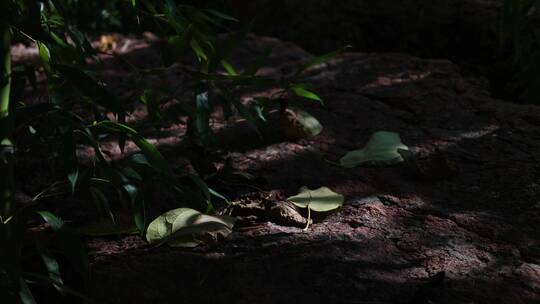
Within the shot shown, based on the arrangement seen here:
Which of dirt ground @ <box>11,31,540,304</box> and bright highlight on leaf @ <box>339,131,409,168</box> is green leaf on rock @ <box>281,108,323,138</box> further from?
bright highlight on leaf @ <box>339,131,409,168</box>

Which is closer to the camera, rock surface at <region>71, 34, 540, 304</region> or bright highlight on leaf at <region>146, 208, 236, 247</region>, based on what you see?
rock surface at <region>71, 34, 540, 304</region>

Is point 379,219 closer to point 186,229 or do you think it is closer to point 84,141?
point 186,229

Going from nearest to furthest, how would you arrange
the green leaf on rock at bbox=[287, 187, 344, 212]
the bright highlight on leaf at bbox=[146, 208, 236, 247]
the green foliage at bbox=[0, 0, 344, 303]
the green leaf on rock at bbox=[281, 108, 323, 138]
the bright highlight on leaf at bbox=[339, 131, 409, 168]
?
the green foliage at bbox=[0, 0, 344, 303] < the bright highlight on leaf at bbox=[146, 208, 236, 247] < the green leaf on rock at bbox=[287, 187, 344, 212] < the bright highlight on leaf at bbox=[339, 131, 409, 168] < the green leaf on rock at bbox=[281, 108, 323, 138]

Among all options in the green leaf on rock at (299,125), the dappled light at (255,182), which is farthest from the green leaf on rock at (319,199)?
the green leaf on rock at (299,125)

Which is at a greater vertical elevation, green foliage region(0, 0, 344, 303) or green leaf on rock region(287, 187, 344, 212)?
green foliage region(0, 0, 344, 303)

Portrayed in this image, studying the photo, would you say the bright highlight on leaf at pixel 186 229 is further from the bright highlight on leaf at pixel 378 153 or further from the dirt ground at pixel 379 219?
the bright highlight on leaf at pixel 378 153

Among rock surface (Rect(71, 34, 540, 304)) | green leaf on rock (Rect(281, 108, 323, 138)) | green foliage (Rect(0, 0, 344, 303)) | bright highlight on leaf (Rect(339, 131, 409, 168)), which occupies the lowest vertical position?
rock surface (Rect(71, 34, 540, 304))

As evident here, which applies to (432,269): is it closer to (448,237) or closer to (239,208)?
(448,237)

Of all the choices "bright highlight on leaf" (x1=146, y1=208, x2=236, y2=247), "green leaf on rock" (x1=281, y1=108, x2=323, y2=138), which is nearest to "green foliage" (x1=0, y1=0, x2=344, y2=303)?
"bright highlight on leaf" (x1=146, y1=208, x2=236, y2=247)
